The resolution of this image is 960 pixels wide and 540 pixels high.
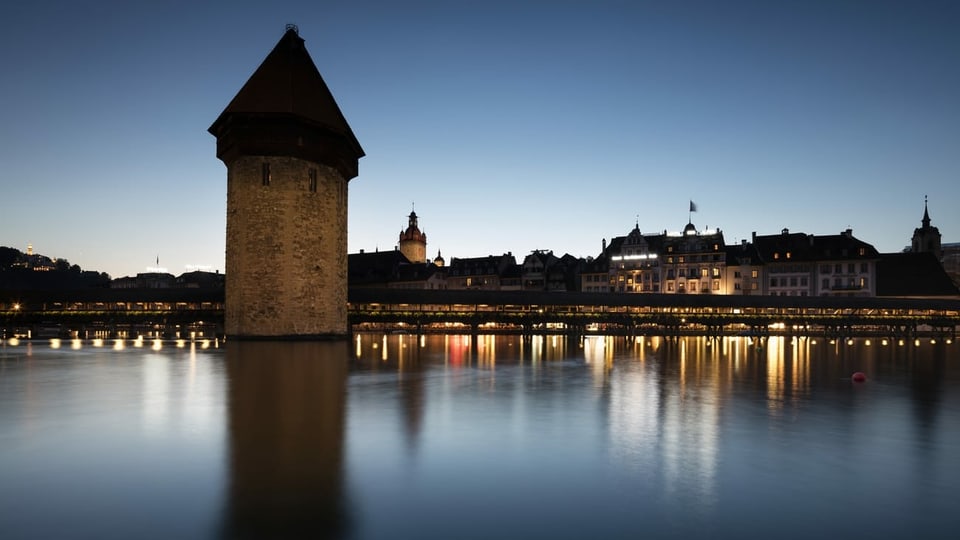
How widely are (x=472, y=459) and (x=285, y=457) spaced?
236cm

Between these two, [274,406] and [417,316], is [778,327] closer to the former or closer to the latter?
[417,316]

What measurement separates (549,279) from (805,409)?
88309mm

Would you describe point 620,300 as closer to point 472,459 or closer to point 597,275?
point 597,275

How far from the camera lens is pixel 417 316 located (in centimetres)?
5506

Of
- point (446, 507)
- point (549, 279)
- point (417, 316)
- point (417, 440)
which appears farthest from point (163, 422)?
point (549, 279)

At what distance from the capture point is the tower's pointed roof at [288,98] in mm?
37312

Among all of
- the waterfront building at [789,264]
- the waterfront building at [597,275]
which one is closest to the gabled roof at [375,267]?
the waterfront building at [597,275]

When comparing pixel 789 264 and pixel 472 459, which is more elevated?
pixel 789 264

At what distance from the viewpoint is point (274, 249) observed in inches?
1485

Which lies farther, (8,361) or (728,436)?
(8,361)

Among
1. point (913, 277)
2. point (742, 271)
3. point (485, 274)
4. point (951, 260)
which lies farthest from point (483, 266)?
point (951, 260)

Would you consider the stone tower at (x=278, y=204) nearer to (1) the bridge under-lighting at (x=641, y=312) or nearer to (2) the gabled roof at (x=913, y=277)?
(1) the bridge under-lighting at (x=641, y=312)

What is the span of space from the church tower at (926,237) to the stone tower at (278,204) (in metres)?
105

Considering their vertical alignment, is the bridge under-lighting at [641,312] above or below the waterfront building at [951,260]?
below
